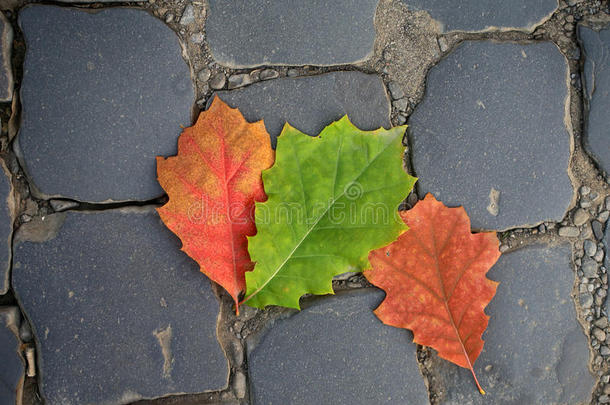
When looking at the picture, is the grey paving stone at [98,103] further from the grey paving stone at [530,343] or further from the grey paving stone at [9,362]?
the grey paving stone at [530,343]

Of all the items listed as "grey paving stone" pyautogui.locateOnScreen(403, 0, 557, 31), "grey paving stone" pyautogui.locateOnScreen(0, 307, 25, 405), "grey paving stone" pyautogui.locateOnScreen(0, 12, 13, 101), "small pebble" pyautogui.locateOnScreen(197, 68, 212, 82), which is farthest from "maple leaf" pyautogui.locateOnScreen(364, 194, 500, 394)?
"grey paving stone" pyautogui.locateOnScreen(0, 12, 13, 101)

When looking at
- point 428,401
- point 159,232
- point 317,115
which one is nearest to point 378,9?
point 317,115

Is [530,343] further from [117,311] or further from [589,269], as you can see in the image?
[117,311]

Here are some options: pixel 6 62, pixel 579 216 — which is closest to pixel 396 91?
pixel 579 216

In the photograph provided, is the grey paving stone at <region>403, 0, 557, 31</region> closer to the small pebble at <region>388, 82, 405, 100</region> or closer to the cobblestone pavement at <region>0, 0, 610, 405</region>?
the cobblestone pavement at <region>0, 0, 610, 405</region>

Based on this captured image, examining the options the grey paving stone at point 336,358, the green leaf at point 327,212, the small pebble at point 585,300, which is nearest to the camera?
the green leaf at point 327,212

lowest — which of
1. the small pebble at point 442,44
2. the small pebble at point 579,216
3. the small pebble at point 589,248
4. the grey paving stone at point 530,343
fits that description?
the grey paving stone at point 530,343

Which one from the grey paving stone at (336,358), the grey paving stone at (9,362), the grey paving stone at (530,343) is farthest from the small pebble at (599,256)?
the grey paving stone at (9,362)
